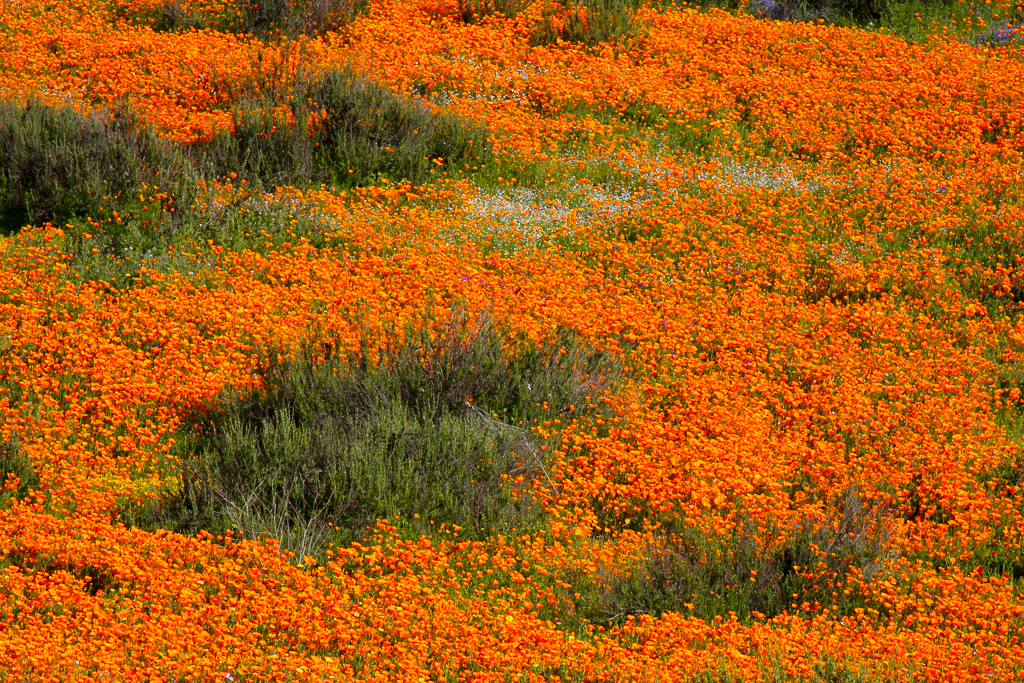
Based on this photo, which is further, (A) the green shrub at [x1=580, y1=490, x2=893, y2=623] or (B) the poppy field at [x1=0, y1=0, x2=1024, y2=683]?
(A) the green shrub at [x1=580, y1=490, x2=893, y2=623]

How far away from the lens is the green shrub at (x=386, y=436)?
20.2ft

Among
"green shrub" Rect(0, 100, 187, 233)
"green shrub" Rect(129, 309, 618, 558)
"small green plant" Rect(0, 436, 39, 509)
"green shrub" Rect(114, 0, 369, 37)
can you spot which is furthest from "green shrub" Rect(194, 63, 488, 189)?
"small green plant" Rect(0, 436, 39, 509)

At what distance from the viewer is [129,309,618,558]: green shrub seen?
617 centimetres

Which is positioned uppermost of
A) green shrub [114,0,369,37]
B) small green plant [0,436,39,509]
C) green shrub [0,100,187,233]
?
green shrub [114,0,369,37]

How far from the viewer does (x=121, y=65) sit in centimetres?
1234

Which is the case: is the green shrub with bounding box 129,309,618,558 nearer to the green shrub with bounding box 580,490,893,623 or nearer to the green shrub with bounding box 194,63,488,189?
the green shrub with bounding box 580,490,893,623

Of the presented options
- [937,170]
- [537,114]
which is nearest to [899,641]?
[937,170]

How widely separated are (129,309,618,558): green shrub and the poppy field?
3cm

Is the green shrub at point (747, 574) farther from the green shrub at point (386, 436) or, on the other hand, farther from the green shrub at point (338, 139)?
the green shrub at point (338, 139)

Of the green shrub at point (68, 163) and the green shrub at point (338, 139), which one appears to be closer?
the green shrub at point (68, 163)

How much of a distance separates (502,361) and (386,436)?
1152 millimetres

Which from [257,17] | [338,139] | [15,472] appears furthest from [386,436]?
[257,17]

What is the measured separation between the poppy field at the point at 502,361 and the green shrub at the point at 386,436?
0.10ft

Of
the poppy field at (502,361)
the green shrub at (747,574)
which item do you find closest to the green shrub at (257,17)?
the poppy field at (502,361)
